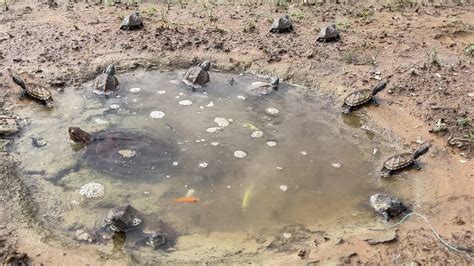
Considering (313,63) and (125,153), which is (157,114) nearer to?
(125,153)

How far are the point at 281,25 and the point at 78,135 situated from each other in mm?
5749

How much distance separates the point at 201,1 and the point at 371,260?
9.64 metres

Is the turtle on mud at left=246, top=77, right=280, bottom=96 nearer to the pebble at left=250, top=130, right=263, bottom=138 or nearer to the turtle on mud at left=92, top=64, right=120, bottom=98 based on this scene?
the pebble at left=250, top=130, right=263, bottom=138

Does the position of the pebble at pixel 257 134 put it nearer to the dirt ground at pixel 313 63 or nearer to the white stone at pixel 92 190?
the dirt ground at pixel 313 63

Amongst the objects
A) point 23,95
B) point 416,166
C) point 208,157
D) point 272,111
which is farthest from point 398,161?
point 23,95

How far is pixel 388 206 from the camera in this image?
6152 mm

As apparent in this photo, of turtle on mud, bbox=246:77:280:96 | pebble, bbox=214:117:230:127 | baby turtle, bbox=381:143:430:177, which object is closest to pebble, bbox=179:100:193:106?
pebble, bbox=214:117:230:127

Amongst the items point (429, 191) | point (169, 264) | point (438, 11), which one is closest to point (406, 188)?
point (429, 191)

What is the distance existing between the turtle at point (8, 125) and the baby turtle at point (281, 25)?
6.11m

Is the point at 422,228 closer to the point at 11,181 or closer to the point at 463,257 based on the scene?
the point at 463,257

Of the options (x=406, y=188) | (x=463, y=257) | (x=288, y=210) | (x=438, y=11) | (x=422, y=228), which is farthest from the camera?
(x=438, y=11)

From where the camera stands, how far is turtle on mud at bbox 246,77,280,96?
30.4 feet

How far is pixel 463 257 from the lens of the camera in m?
5.50

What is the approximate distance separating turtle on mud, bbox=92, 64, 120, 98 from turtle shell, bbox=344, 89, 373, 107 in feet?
14.7
